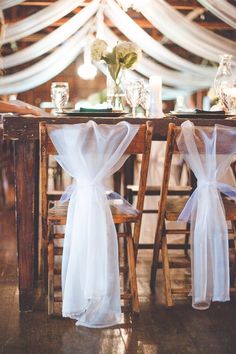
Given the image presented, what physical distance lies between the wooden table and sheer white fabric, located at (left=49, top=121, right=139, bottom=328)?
0.15 m

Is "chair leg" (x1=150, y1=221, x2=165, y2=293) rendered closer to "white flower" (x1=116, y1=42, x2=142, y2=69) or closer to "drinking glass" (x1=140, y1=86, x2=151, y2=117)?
"drinking glass" (x1=140, y1=86, x2=151, y2=117)

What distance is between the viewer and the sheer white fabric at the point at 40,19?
4387 mm

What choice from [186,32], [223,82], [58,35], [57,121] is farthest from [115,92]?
[58,35]

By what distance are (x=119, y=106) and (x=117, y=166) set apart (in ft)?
2.93

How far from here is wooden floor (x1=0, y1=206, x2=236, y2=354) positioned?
6.14 feet

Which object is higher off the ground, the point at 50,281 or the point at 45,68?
the point at 45,68

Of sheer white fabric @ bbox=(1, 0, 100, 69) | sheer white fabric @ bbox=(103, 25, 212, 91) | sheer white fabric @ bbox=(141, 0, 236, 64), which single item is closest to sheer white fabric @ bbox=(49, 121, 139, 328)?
sheer white fabric @ bbox=(141, 0, 236, 64)

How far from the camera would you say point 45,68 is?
5.29 m

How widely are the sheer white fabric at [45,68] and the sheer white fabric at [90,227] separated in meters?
3.35

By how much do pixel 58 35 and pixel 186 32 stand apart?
124cm

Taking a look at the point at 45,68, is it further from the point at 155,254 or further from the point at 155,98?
the point at 155,254

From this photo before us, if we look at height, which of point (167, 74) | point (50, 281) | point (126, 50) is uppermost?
point (167, 74)

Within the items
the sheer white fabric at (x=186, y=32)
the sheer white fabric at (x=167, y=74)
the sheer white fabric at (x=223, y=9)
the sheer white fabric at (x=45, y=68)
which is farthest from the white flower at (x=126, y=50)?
the sheer white fabric at (x=45, y=68)

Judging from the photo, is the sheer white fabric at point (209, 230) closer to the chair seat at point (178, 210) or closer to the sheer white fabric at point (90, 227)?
the chair seat at point (178, 210)
